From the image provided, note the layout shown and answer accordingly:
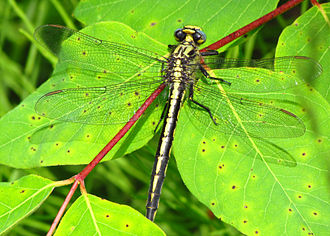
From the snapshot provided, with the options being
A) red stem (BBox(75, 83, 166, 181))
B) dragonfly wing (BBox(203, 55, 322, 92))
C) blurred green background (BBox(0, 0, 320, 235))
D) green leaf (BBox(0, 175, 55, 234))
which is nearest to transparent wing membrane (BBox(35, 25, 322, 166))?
dragonfly wing (BBox(203, 55, 322, 92))

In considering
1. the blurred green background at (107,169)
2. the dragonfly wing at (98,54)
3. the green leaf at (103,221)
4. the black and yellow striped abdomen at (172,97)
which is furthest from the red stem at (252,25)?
the green leaf at (103,221)

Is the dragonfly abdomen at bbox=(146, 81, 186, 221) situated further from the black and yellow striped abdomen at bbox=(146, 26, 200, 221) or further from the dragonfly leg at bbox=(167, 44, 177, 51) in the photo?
the dragonfly leg at bbox=(167, 44, 177, 51)

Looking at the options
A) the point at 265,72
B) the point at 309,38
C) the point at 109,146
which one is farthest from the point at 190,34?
the point at 109,146

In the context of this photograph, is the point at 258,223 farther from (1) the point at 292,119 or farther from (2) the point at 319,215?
(1) the point at 292,119

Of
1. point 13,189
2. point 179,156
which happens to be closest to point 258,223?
point 179,156

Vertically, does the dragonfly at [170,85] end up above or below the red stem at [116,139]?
above

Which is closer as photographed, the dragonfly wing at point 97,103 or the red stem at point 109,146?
the red stem at point 109,146

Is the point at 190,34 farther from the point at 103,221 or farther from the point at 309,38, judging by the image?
the point at 103,221

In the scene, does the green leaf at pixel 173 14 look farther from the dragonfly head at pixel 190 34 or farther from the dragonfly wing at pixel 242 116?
the dragonfly wing at pixel 242 116
